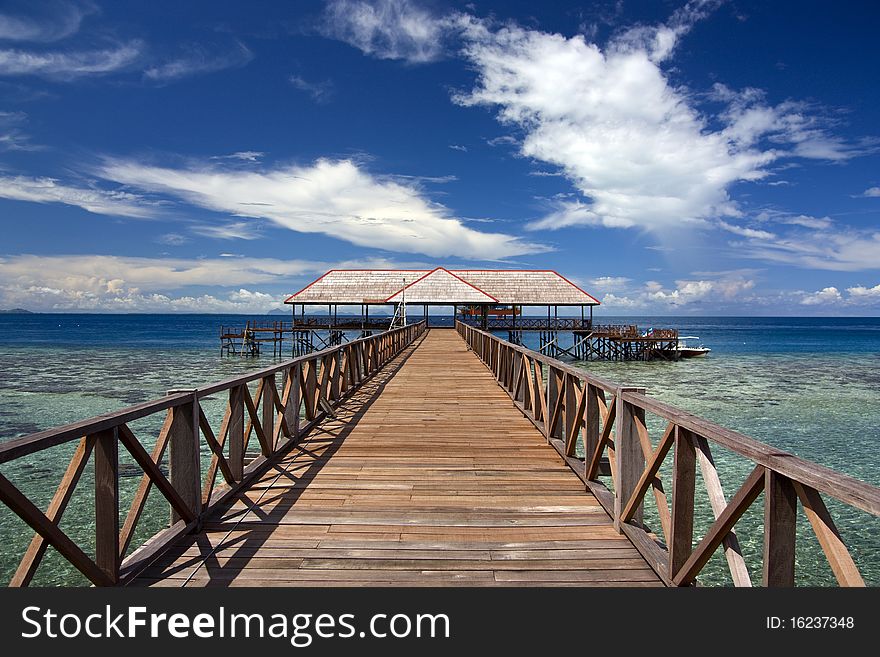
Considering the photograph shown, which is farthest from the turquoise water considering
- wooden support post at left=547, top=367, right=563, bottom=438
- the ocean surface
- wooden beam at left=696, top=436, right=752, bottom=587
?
wooden beam at left=696, top=436, right=752, bottom=587

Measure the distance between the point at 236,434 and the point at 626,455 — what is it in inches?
121

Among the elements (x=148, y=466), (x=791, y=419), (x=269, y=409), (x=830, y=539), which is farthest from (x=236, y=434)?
(x=791, y=419)

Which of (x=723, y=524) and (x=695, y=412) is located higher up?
(x=723, y=524)

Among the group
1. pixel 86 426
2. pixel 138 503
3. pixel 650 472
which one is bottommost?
pixel 138 503

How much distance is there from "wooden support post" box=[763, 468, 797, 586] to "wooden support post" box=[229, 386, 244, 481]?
370 centimetres

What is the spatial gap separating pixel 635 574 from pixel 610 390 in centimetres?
126

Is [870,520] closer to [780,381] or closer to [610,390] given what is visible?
[610,390]

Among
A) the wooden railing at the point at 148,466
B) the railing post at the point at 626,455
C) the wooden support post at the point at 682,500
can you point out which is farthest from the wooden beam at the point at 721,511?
the wooden railing at the point at 148,466

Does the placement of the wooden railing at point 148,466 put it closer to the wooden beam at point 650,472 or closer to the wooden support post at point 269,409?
the wooden support post at point 269,409

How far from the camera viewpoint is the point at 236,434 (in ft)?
14.8

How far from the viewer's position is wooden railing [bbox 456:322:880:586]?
180 centimetres

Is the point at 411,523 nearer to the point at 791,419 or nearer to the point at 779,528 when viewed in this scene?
the point at 779,528

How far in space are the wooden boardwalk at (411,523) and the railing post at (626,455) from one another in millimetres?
245
